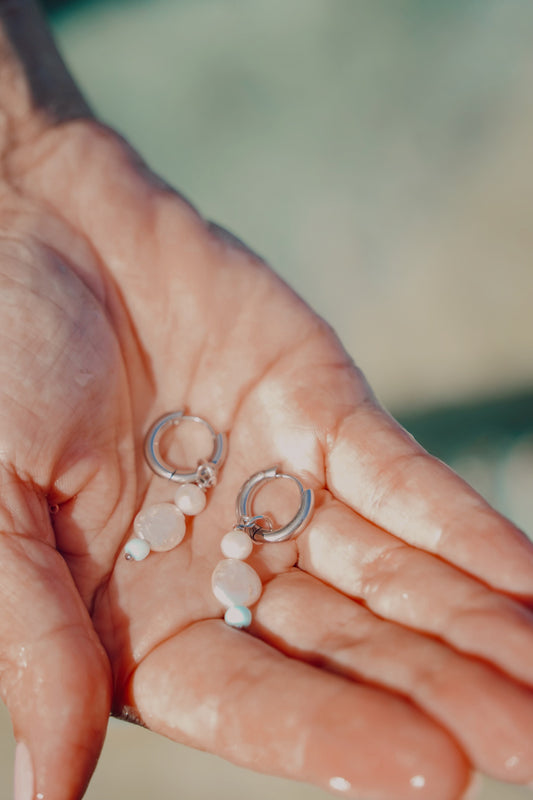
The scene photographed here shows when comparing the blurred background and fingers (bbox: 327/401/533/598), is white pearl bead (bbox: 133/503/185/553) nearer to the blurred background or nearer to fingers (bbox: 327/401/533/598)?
fingers (bbox: 327/401/533/598)

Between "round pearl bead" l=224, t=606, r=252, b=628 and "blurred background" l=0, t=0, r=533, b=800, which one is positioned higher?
"blurred background" l=0, t=0, r=533, b=800

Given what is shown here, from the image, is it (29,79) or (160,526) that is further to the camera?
(29,79)

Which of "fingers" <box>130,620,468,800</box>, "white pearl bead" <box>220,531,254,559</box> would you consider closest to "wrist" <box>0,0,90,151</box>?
"white pearl bead" <box>220,531,254,559</box>

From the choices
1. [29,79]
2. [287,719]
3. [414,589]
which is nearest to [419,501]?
[414,589]

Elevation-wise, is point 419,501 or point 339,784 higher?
point 419,501

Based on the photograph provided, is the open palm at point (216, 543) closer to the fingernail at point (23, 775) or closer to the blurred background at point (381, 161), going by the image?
the fingernail at point (23, 775)

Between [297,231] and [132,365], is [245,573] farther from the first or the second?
[297,231]

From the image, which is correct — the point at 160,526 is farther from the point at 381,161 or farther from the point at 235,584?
the point at 381,161

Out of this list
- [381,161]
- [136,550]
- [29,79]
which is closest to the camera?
[136,550]
